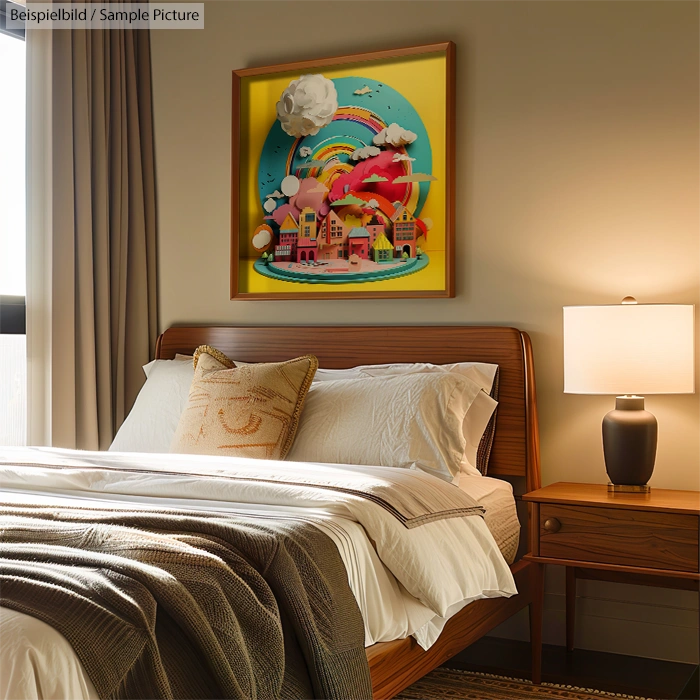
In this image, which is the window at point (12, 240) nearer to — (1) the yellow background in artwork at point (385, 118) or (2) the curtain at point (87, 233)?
(2) the curtain at point (87, 233)

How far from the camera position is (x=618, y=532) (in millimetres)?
2588

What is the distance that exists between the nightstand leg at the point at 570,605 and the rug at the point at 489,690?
30 centimetres

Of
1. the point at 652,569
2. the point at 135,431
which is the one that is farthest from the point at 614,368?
the point at 135,431

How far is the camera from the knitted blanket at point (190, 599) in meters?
1.33

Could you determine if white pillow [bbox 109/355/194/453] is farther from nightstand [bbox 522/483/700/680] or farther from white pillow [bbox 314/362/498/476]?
nightstand [bbox 522/483/700/680]

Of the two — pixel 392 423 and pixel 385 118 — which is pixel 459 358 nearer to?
pixel 392 423

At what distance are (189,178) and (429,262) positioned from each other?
46.8 inches

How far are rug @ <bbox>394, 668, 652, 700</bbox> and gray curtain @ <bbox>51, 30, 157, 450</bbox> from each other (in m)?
1.67

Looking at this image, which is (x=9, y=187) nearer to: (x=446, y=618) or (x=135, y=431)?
→ (x=135, y=431)

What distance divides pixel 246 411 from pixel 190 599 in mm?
1380

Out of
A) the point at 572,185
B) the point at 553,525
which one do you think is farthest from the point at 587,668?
the point at 572,185

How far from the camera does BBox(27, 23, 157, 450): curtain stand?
11.3 feet

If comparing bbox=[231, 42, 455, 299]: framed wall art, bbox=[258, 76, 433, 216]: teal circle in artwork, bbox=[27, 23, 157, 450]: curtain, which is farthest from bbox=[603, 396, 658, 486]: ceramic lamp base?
bbox=[27, 23, 157, 450]: curtain

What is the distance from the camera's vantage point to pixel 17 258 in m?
3.52
